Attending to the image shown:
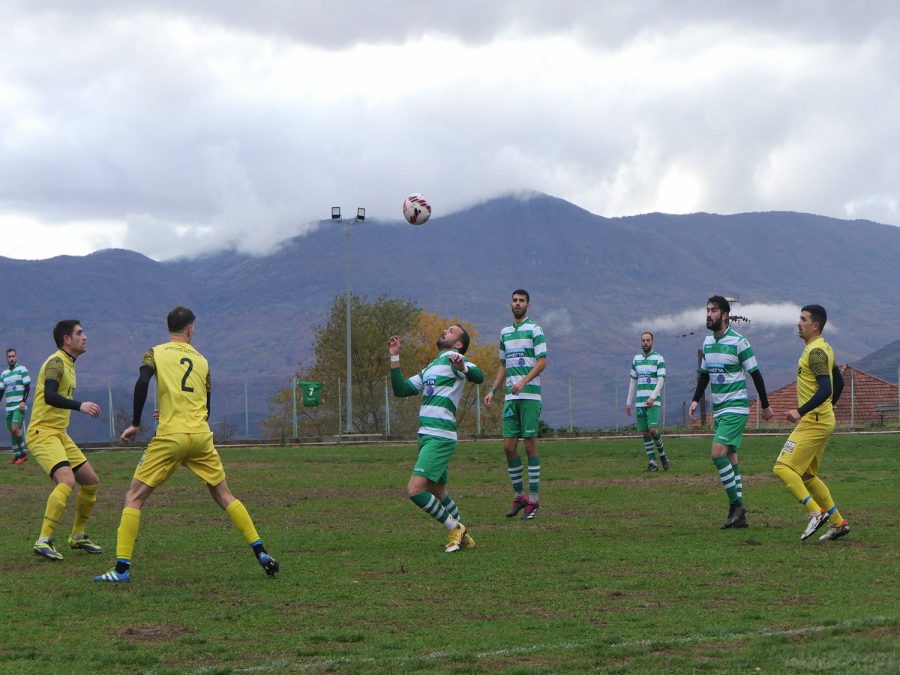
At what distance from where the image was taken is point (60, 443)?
492 inches

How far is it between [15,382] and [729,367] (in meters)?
17.5

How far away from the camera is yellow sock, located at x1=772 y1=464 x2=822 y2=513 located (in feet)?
39.6

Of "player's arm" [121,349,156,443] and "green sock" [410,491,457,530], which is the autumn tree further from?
"player's arm" [121,349,156,443]

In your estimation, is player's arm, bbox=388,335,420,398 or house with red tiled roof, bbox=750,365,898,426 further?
house with red tiled roof, bbox=750,365,898,426

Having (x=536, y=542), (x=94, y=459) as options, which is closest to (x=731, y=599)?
(x=536, y=542)

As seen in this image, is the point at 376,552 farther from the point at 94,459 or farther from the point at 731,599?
the point at 94,459

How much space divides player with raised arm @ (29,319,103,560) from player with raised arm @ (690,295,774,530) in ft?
20.6

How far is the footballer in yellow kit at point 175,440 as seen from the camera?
10375 millimetres

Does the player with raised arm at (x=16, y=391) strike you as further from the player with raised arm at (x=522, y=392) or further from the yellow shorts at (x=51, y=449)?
the player with raised arm at (x=522, y=392)

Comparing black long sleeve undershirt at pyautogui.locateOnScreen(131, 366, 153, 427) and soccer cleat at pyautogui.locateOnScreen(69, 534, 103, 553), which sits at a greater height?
black long sleeve undershirt at pyautogui.locateOnScreen(131, 366, 153, 427)

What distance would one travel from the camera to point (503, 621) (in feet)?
27.5

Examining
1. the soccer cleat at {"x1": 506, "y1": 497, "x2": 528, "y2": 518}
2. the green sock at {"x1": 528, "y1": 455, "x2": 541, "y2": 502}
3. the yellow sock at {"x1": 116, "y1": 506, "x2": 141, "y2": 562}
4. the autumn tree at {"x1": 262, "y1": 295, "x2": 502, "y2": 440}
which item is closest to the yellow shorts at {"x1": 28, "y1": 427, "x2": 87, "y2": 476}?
the yellow sock at {"x1": 116, "y1": 506, "x2": 141, "y2": 562}

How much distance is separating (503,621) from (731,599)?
1.73 meters

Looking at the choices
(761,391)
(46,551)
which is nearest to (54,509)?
(46,551)
